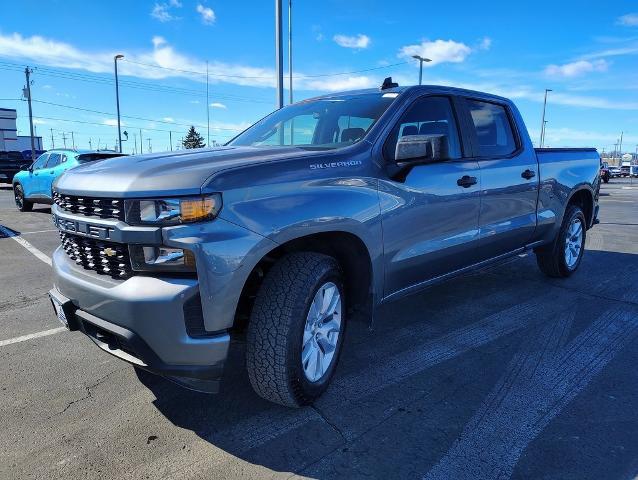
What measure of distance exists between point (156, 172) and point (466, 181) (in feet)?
7.84

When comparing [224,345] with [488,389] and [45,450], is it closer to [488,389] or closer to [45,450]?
[45,450]

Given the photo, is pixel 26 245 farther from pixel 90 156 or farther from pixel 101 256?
pixel 101 256

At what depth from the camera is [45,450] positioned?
2453 millimetres

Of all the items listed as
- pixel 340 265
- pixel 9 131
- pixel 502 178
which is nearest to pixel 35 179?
pixel 340 265

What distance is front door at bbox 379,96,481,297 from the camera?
10.6ft

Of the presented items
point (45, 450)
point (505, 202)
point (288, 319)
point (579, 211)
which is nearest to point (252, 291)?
point (288, 319)

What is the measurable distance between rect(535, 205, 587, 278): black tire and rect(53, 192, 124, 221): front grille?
15.4 ft

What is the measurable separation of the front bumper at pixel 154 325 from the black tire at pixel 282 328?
242 millimetres

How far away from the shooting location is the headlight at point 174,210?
229cm

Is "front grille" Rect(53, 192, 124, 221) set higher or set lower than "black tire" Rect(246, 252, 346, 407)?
higher

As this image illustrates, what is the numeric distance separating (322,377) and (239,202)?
1.20 metres

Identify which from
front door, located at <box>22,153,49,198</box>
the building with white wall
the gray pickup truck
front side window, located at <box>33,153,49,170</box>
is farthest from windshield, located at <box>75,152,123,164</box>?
the building with white wall

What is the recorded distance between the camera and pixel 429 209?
11.4ft

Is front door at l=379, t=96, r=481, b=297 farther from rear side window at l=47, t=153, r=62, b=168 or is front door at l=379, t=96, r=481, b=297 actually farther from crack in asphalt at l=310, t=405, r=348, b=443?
rear side window at l=47, t=153, r=62, b=168
